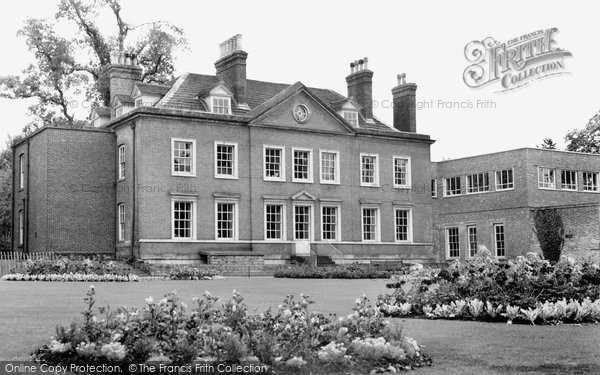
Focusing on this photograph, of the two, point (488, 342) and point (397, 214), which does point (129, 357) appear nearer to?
point (488, 342)

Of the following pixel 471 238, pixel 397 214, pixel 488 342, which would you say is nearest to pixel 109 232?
pixel 397 214

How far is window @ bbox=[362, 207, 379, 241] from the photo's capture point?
138 feet

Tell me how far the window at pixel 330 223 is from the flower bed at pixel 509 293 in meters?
25.7

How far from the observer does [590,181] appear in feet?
171

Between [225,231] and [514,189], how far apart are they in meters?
19.4

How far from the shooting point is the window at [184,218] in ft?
119

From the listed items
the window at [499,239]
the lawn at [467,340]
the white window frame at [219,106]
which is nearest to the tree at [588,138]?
the window at [499,239]

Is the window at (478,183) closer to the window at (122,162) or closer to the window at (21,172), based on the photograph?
the window at (122,162)

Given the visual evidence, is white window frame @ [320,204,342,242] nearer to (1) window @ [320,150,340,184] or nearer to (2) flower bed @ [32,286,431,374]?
(1) window @ [320,150,340,184]

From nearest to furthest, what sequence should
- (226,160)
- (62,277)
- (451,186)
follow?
(62,277), (226,160), (451,186)

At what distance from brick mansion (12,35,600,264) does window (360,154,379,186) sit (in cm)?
8

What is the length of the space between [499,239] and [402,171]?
876cm

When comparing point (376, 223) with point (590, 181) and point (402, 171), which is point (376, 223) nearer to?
point (402, 171)

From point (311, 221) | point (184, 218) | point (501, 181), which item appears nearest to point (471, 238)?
point (501, 181)
